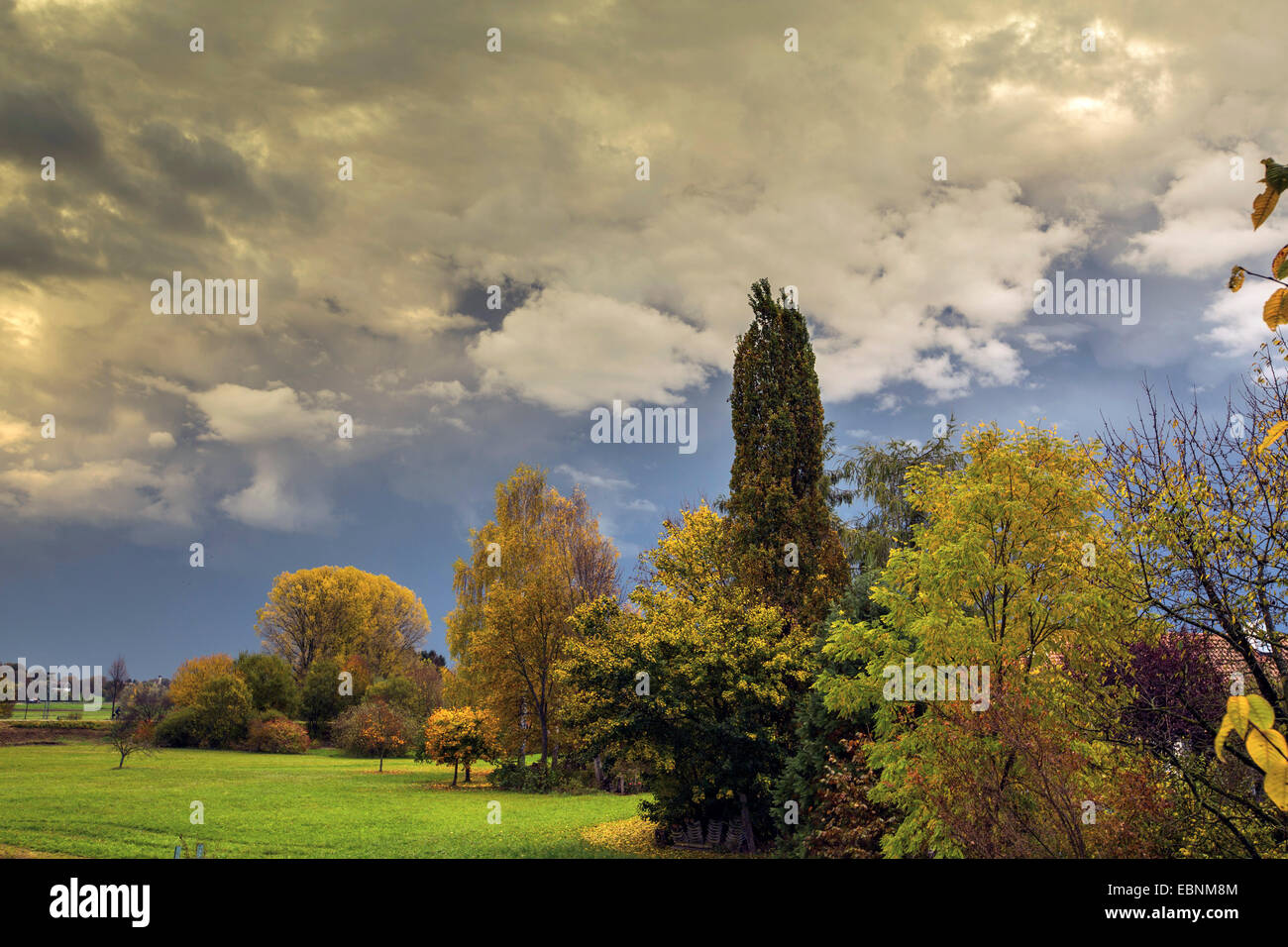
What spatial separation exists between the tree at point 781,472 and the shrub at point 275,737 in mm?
39205

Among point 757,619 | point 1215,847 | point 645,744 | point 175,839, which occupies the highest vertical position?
point 757,619

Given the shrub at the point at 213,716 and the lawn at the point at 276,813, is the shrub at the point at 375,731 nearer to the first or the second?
the lawn at the point at 276,813

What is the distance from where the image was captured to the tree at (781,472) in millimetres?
19797

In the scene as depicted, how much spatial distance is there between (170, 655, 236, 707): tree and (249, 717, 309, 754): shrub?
4.22 metres

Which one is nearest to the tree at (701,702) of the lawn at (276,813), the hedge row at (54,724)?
the lawn at (276,813)

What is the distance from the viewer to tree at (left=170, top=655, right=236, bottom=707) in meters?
50.1

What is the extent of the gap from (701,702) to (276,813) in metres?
13.0

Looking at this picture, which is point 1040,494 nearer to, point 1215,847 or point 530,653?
point 1215,847

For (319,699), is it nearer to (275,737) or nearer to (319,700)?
(319,700)

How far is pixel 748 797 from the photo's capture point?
17.6 metres

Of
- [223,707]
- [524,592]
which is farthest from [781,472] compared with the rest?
[223,707]
